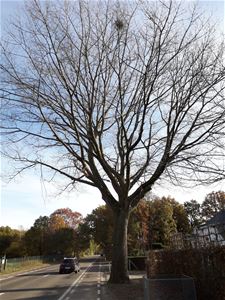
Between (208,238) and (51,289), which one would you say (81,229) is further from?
(208,238)

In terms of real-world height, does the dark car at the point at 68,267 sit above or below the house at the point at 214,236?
above

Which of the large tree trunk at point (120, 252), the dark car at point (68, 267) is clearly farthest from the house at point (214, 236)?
the dark car at point (68, 267)

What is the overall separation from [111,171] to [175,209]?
6197 cm

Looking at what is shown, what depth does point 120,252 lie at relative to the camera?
20391 millimetres

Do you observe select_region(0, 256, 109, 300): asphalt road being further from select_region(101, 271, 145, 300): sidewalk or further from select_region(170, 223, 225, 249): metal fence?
select_region(170, 223, 225, 249): metal fence

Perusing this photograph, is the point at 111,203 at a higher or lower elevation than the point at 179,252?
higher

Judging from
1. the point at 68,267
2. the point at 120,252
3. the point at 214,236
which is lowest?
the point at 214,236

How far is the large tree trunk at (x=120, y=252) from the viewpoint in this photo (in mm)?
20172

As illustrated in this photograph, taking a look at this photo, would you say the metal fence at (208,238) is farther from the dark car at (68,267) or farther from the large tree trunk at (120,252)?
the dark car at (68,267)

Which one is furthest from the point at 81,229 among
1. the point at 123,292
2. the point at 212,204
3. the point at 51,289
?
the point at 123,292

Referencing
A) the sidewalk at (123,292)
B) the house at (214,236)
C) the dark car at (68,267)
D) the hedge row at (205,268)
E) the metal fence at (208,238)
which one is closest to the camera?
the hedge row at (205,268)

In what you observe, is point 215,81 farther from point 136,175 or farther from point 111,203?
point 111,203

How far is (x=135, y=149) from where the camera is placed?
66.0 feet

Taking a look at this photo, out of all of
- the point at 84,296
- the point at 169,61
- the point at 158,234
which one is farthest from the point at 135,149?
the point at 158,234
